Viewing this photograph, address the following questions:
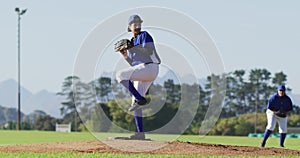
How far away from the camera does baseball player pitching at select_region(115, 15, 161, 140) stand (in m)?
13.1

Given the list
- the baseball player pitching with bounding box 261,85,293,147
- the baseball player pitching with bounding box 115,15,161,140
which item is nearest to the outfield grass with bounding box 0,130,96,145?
the baseball player pitching with bounding box 261,85,293,147

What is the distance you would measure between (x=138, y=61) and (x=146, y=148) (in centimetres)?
174

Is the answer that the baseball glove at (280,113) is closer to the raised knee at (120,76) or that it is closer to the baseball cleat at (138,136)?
the baseball cleat at (138,136)

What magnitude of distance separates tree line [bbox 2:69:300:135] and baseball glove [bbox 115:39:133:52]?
1121 mm

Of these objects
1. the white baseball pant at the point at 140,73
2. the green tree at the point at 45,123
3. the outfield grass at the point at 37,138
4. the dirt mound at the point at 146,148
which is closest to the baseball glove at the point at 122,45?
the white baseball pant at the point at 140,73

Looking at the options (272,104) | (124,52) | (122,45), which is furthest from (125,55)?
(272,104)

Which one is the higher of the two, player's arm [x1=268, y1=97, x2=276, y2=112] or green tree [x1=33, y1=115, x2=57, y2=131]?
player's arm [x1=268, y1=97, x2=276, y2=112]

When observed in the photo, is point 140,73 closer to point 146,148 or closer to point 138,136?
point 146,148

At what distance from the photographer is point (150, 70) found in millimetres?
13039

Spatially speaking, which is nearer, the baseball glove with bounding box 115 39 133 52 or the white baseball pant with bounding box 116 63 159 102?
the white baseball pant with bounding box 116 63 159 102

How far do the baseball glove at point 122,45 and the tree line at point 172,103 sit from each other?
44.1 inches

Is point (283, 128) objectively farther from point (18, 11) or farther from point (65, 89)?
point (65, 89)

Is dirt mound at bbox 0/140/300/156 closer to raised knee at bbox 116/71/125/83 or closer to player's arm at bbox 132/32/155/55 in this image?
raised knee at bbox 116/71/125/83

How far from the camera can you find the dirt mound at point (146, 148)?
518 inches
